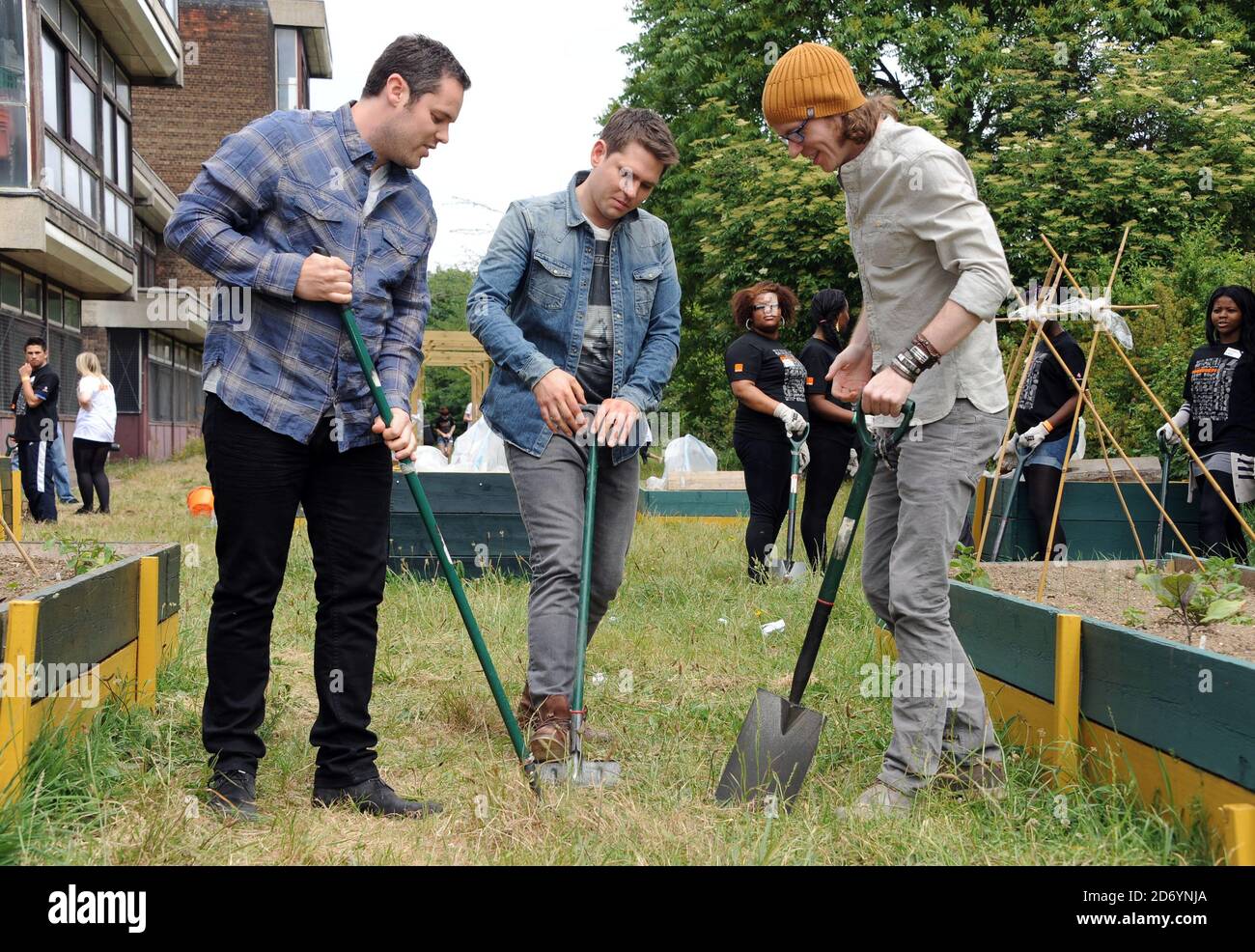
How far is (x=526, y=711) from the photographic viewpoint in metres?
3.90

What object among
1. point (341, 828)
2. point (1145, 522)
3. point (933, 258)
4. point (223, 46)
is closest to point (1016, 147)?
point (1145, 522)

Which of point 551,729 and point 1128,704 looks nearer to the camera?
point 1128,704

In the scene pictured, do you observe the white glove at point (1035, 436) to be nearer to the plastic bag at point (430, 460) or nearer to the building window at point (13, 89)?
the plastic bag at point (430, 460)

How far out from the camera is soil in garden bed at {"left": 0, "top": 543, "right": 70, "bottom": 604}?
3.81 m

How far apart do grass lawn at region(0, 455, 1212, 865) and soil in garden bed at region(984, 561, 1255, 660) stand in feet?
2.28

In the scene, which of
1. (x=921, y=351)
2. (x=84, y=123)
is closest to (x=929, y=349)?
(x=921, y=351)

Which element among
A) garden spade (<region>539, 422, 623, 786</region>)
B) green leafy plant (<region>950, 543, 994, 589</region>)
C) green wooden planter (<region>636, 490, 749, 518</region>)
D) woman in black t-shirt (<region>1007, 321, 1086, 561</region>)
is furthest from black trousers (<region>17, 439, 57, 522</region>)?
green leafy plant (<region>950, 543, 994, 589</region>)

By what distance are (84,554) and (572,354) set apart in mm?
1785

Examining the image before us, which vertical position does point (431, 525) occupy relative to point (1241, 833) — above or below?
above

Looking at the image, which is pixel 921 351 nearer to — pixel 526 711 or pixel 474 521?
pixel 526 711

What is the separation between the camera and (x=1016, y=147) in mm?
16484

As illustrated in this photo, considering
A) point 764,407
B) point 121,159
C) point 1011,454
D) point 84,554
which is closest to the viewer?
point 84,554
